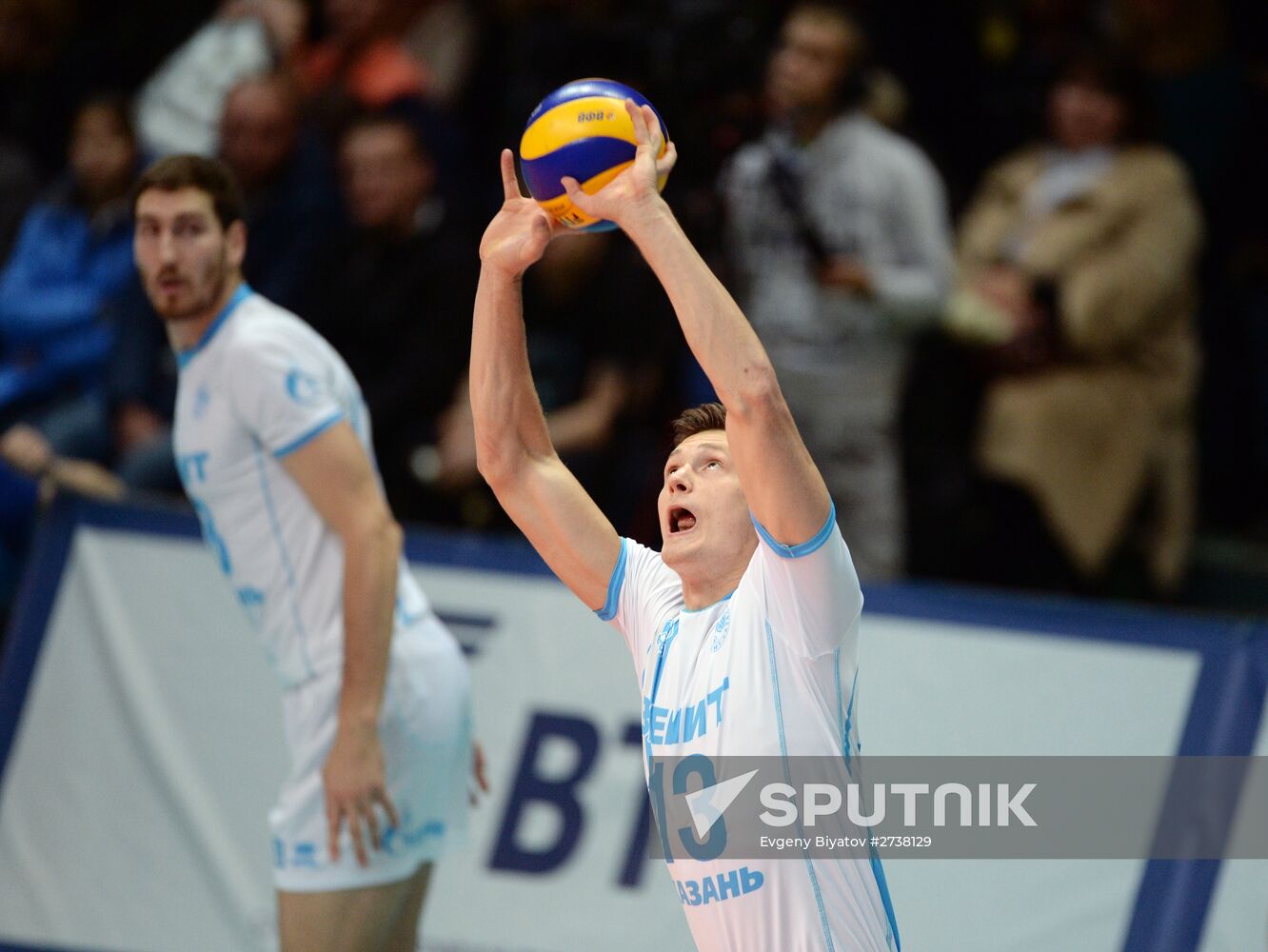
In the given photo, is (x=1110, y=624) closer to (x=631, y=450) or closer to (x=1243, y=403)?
(x=631, y=450)

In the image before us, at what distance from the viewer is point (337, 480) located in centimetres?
450

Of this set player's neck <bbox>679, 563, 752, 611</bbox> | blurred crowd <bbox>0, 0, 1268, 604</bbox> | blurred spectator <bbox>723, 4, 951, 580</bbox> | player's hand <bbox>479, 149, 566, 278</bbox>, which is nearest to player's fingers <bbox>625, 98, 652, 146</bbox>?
player's hand <bbox>479, 149, 566, 278</bbox>

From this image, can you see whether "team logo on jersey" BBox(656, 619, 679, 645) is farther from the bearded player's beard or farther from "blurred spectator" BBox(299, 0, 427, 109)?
"blurred spectator" BBox(299, 0, 427, 109)

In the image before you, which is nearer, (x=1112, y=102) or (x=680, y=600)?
(x=680, y=600)

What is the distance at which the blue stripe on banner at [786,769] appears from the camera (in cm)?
319

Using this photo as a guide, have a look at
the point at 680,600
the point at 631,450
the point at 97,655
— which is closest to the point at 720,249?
the point at 631,450

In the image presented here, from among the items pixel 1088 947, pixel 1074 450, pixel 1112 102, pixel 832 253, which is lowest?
pixel 1088 947

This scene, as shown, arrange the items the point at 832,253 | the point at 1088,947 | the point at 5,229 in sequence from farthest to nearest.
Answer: the point at 5,229 → the point at 832,253 → the point at 1088,947

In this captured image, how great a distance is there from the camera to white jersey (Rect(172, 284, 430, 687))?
4520 mm

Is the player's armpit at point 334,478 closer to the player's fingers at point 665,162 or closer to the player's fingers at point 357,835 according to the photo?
the player's fingers at point 357,835

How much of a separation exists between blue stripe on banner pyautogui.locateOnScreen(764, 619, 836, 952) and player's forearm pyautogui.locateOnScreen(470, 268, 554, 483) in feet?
2.62

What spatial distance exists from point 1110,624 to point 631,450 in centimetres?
242

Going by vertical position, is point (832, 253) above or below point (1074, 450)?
above

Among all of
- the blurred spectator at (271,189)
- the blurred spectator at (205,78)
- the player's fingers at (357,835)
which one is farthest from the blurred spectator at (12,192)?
the player's fingers at (357,835)
